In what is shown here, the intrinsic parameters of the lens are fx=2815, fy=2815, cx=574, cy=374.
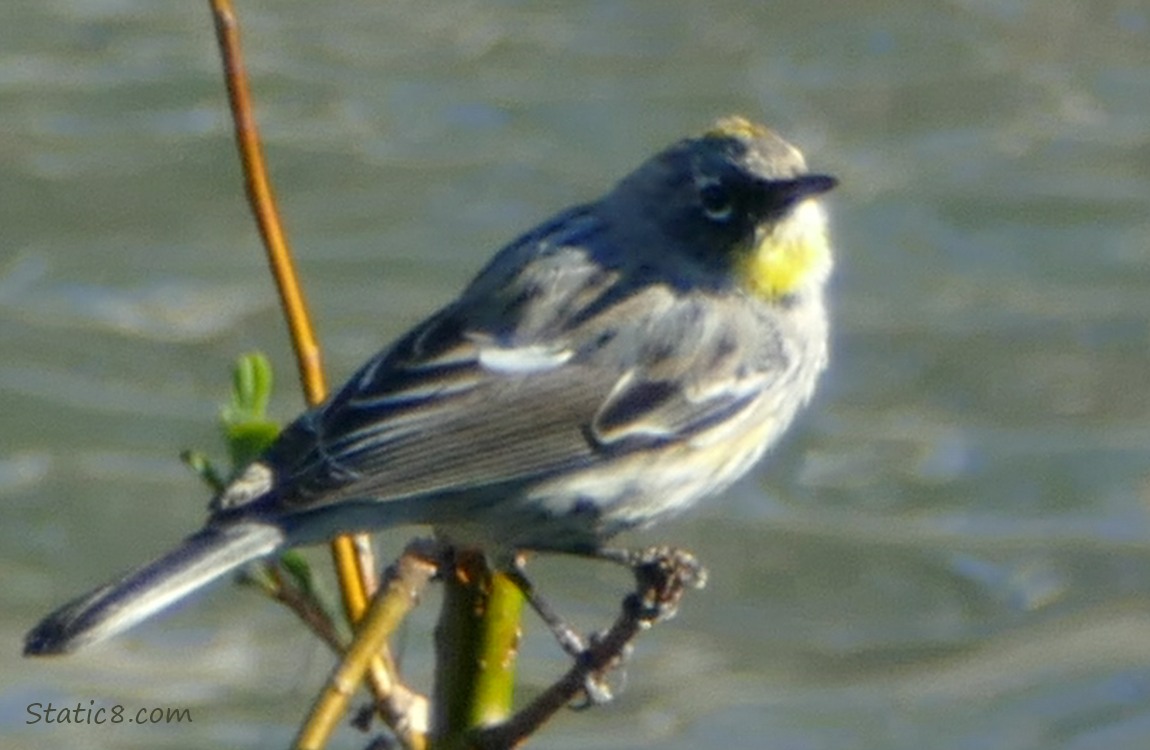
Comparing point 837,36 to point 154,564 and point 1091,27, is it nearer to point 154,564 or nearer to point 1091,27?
point 1091,27

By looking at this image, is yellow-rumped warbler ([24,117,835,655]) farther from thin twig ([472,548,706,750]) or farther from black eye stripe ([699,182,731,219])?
thin twig ([472,548,706,750])

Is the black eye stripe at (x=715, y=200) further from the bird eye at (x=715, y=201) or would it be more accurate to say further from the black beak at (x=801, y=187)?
the black beak at (x=801, y=187)

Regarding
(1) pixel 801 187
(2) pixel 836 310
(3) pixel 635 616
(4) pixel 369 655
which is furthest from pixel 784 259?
(2) pixel 836 310

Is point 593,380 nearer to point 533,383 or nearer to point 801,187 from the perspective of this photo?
point 533,383

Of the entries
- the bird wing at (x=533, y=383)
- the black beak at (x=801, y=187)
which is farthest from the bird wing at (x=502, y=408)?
the black beak at (x=801, y=187)

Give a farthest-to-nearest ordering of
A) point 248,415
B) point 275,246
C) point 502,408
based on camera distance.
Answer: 1. point 502,408
2. point 248,415
3. point 275,246

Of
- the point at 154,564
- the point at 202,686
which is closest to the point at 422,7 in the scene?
the point at 202,686

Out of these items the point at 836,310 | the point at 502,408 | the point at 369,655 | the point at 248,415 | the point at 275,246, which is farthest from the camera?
the point at 836,310
